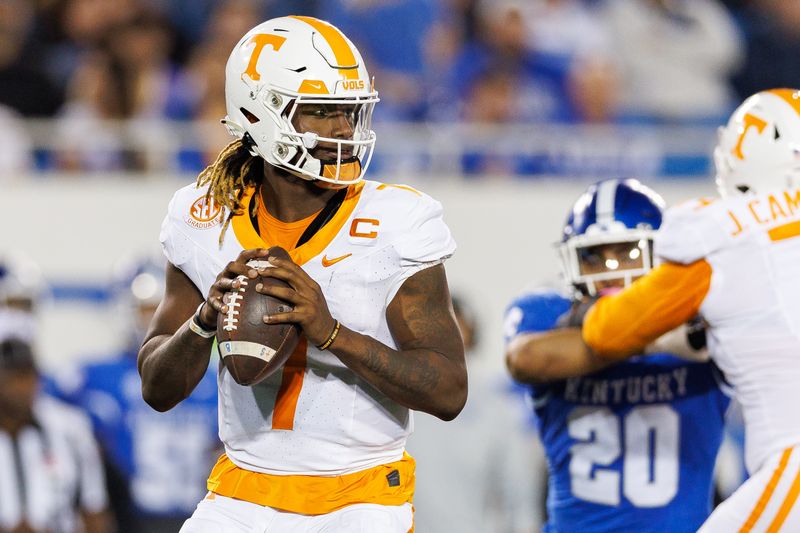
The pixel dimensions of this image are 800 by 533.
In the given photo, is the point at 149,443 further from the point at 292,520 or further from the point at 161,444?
the point at 292,520

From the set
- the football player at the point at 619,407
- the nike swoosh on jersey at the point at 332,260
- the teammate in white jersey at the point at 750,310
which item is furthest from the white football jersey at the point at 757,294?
the nike swoosh on jersey at the point at 332,260

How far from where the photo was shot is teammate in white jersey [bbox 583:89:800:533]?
3521 mm

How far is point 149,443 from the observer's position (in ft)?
23.2

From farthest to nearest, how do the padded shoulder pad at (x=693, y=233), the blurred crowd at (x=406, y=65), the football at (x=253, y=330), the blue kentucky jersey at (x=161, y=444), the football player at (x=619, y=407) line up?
the blurred crowd at (x=406, y=65) < the blue kentucky jersey at (x=161, y=444) < the football player at (x=619, y=407) < the padded shoulder pad at (x=693, y=233) < the football at (x=253, y=330)

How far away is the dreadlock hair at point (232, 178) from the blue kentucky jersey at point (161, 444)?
3.44m

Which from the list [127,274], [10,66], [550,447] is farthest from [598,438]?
[10,66]

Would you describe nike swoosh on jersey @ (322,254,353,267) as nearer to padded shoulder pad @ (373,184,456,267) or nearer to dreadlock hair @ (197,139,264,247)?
padded shoulder pad @ (373,184,456,267)

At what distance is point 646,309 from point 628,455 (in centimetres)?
61

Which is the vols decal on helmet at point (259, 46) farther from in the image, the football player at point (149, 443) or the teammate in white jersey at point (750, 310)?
the football player at point (149, 443)

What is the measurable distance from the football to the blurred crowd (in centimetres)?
455

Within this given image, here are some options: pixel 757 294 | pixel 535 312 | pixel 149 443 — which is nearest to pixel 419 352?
pixel 757 294

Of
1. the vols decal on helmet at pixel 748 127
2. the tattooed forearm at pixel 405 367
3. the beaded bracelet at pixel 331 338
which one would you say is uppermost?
the vols decal on helmet at pixel 748 127

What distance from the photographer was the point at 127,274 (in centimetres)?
736

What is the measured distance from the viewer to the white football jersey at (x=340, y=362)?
11.1ft
